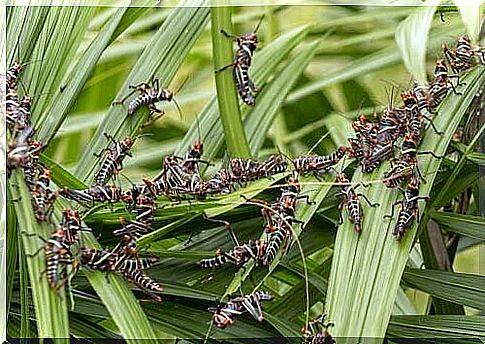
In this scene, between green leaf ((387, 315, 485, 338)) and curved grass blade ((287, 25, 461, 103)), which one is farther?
curved grass blade ((287, 25, 461, 103))

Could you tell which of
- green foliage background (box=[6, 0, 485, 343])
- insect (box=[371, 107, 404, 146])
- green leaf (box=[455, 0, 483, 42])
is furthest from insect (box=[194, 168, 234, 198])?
green leaf (box=[455, 0, 483, 42])

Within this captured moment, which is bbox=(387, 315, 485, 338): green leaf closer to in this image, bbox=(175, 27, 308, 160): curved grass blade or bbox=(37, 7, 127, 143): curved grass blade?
bbox=(175, 27, 308, 160): curved grass blade

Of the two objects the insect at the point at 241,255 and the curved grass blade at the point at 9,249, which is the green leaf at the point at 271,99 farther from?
the curved grass blade at the point at 9,249

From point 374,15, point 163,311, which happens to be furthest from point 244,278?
point 374,15

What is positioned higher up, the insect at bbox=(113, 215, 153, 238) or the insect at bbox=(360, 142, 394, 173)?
the insect at bbox=(360, 142, 394, 173)

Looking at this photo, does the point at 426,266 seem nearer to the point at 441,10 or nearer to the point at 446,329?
the point at 446,329

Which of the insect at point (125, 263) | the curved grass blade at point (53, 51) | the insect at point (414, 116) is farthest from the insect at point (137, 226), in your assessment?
the insect at point (414, 116)
